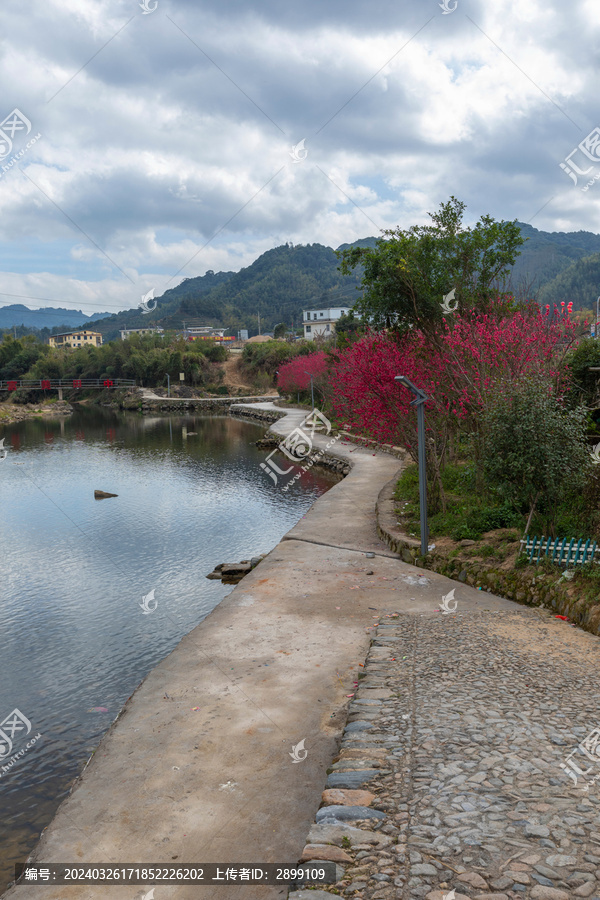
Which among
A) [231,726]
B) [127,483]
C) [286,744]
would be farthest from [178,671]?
[127,483]

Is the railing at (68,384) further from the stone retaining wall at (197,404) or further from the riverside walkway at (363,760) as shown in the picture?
the riverside walkway at (363,760)

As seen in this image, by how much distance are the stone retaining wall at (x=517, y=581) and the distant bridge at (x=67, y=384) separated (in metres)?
86.5

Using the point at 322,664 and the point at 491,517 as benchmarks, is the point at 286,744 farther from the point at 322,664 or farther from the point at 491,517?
the point at 491,517

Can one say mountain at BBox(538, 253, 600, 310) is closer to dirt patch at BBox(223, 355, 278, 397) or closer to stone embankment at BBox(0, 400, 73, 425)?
dirt patch at BBox(223, 355, 278, 397)

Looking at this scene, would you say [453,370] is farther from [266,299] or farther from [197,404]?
[266,299]

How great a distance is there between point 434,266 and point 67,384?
291 ft

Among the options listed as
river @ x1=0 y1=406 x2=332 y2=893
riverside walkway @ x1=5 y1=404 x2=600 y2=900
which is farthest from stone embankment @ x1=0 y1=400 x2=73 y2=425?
riverside walkway @ x1=5 y1=404 x2=600 y2=900

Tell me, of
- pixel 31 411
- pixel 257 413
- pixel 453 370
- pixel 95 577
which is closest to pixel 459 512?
pixel 453 370

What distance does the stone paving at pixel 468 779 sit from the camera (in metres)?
4.21

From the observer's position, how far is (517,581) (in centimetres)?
1070

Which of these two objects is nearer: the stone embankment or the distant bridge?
the stone embankment

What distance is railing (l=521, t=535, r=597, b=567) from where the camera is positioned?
32.7 ft

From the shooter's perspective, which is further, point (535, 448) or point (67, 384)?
point (67, 384)

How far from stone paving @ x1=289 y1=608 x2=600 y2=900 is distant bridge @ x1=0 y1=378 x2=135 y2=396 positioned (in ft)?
301
